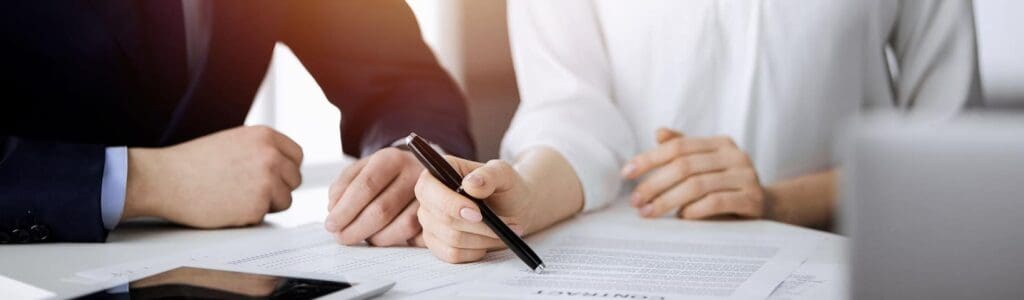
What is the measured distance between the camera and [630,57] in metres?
1.15

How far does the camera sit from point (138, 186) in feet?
2.72

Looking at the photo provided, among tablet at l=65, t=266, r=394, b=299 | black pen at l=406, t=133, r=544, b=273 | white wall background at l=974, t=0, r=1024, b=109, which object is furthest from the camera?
white wall background at l=974, t=0, r=1024, b=109

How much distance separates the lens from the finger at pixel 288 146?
2.97 feet

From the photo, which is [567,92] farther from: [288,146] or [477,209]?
[477,209]

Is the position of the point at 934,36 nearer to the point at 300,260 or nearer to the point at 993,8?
the point at 993,8

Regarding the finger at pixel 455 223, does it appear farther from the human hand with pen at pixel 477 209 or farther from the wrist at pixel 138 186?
the wrist at pixel 138 186

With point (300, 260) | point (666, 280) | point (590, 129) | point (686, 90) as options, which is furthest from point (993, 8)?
point (300, 260)

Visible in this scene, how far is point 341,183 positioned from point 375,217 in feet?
0.23

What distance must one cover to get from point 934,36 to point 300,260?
0.76 m

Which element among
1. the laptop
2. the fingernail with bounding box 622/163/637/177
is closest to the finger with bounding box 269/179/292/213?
the fingernail with bounding box 622/163/637/177

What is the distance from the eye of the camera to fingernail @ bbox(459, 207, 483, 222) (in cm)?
65

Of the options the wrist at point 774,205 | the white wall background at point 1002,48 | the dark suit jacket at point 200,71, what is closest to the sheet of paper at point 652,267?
the wrist at point 774,205

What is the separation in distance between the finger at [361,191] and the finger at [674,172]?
236 millimetres

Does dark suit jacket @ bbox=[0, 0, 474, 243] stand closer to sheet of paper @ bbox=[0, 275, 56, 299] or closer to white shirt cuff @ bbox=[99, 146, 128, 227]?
white shirt cuff @ bbox=[99, 146, 128, 227]
